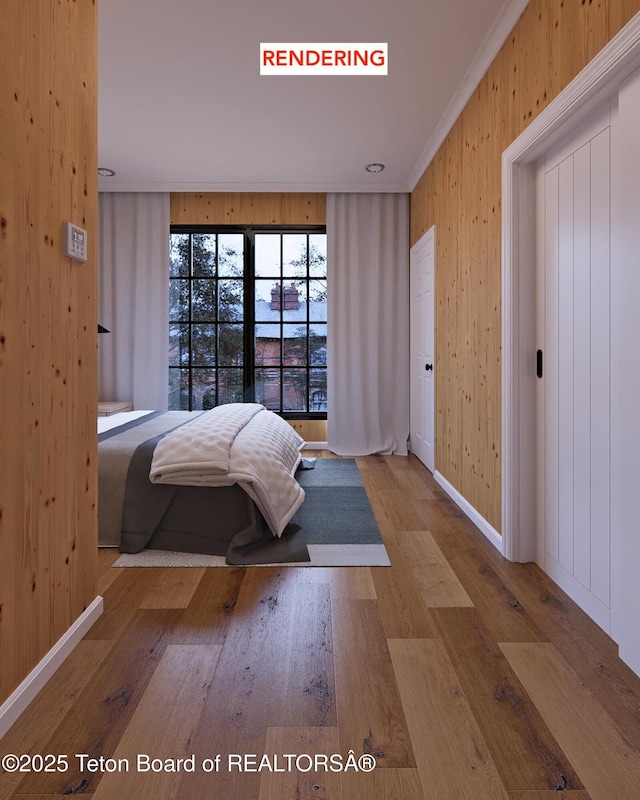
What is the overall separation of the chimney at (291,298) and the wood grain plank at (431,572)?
3.09 meters

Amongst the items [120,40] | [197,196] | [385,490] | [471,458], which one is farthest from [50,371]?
[197,196]

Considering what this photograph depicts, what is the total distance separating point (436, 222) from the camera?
4109mm

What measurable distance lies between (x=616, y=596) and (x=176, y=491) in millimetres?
1917

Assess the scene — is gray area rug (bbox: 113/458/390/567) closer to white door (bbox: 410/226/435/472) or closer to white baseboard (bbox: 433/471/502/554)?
white baseboard (bbox: 433/471/502/554)

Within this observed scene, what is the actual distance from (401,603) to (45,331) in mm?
1595

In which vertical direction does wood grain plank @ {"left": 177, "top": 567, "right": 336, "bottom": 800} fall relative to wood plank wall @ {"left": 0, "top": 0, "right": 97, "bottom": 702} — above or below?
below

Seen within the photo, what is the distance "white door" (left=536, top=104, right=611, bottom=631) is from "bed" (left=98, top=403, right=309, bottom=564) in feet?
3.81

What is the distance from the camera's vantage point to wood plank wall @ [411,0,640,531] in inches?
78.4

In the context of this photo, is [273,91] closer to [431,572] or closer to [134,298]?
[134,298]

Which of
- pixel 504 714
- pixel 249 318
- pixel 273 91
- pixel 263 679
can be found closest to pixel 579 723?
pixel 504 714

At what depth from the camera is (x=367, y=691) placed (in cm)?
151

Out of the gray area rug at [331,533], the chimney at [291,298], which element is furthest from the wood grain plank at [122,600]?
the chimney at [291,298]

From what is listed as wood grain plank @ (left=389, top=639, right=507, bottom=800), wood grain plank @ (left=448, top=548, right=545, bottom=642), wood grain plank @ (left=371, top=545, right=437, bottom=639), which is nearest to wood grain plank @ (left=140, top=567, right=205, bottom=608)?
wood grain plank @ (left=371, top=545, right=437, bottom=639)

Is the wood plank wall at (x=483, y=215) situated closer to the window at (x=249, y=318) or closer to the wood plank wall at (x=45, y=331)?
the window at (x=249, y=318)
